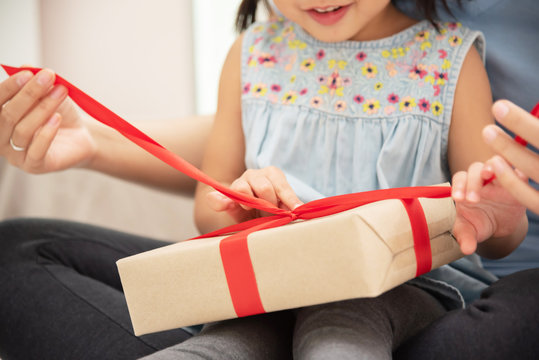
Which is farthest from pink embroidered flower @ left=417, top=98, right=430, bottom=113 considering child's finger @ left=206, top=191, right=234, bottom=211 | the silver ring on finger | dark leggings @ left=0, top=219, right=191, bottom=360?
the silver ring on finger

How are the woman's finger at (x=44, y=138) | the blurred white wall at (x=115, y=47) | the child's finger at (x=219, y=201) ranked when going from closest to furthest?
the child's finger at (x=219, y=201), the woman's finger at (x=44, y=138), the blurred white wall at (x=115, y=47)

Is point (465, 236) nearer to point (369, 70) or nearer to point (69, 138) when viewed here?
point (369, 70)

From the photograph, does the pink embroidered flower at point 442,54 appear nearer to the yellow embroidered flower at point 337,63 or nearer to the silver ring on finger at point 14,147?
the yellow embroidered flower at point 337,63

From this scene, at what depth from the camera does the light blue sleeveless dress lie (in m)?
0.76

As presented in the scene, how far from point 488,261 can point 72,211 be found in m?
0.85

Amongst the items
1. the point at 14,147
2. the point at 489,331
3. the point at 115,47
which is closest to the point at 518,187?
the point at 489,331

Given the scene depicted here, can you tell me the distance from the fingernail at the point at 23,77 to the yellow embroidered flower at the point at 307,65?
37 centimetres

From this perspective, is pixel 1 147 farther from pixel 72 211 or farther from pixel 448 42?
pixel 448 42

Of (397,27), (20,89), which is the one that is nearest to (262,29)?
(397,27)

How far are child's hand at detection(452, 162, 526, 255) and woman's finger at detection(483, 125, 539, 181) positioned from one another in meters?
0.02

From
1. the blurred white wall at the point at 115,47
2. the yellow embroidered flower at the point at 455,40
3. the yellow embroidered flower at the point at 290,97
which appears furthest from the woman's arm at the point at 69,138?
the blurred white wall at the point at 115,47

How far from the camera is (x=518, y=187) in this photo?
18.9 inches

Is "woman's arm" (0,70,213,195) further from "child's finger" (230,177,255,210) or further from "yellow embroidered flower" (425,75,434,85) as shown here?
"yellow embroidered flower" (425,75,434,85)

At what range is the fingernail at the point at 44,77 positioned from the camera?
0.67 meters
